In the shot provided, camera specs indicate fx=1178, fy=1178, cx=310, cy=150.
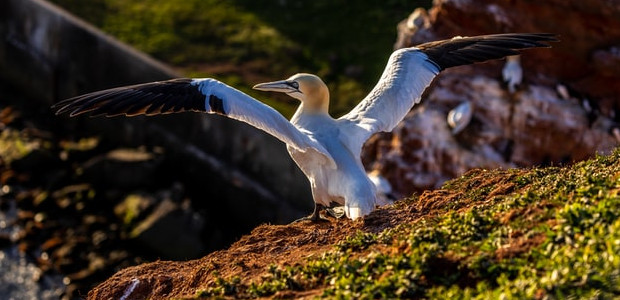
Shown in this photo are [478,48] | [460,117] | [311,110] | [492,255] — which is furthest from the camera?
[460,117]

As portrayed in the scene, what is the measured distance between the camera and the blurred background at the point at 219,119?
1942 centimetres

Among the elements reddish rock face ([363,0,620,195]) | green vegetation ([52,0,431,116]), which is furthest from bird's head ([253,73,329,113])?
green vegetation ([52,0,431,116])

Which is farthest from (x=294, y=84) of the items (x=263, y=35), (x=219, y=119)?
(x=263, y=35)

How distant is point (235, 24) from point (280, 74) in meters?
2.61

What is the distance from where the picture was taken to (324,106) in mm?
13039

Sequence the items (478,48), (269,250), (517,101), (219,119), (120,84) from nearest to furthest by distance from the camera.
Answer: (269,250)
(478,48)
(517,101)
(219,119)
(120,84)

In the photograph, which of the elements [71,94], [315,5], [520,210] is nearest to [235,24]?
[315,5]

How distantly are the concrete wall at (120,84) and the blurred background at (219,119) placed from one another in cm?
4

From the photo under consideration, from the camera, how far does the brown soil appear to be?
1020 cm

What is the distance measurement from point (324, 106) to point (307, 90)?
280 mm

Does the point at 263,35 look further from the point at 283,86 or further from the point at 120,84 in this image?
the point at 283,86

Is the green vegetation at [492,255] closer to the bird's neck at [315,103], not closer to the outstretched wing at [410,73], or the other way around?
the outstretched wing at [410,73]

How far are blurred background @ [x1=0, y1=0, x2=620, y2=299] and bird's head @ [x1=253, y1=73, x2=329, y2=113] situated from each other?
6.51m

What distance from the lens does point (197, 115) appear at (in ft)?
75.9
